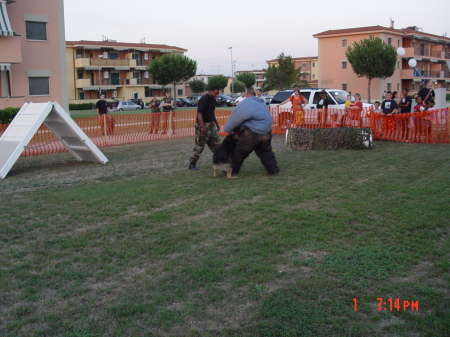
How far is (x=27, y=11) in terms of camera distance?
84.3 feet

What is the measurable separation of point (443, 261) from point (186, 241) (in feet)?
8.74

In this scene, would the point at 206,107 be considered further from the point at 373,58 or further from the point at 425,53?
the point at 425,53

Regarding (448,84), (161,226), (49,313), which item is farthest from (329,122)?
(448,84)

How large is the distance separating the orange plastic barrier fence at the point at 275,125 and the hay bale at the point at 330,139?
2719 millimetres

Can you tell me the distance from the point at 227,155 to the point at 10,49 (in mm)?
19102

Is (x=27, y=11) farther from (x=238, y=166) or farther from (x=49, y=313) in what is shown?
(x=49, y=313)

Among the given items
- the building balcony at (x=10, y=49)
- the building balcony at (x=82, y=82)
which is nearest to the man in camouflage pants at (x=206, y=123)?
the building balcony at (x=10, y=49)

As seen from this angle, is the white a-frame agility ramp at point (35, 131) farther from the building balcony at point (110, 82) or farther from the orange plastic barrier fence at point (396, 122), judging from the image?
the building balcony at point (110, 82)

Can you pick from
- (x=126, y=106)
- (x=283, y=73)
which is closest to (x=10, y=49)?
(x=126, y=106)

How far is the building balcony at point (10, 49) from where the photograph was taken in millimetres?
23672

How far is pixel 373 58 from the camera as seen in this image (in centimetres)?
5356

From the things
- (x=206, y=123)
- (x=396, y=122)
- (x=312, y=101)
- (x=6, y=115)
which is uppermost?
(x=312, y=101)

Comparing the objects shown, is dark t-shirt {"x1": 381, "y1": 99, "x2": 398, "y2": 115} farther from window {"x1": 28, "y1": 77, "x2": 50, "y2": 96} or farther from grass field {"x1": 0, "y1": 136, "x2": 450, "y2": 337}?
window {"x1": 28, "y1": 77, "x2": 50, "y2": 96}
